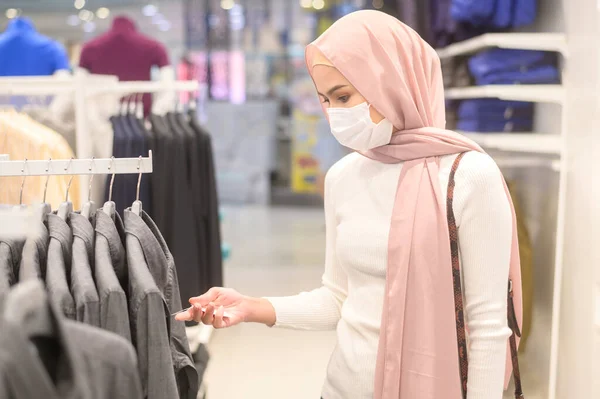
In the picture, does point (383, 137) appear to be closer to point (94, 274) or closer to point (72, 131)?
point (94, 274)

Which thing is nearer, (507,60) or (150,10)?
(507,60)

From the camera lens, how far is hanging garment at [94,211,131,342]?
1039mm

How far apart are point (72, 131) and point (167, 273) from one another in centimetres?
195

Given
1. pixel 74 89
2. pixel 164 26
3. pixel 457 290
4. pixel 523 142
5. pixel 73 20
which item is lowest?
pixel 457 290

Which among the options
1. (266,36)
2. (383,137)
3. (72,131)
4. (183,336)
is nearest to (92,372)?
(183,336)

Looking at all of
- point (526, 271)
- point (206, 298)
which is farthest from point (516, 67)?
point (206, 298)

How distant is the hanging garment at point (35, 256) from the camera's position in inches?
42.7

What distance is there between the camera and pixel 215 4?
9.13 m

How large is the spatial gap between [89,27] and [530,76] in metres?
7.98

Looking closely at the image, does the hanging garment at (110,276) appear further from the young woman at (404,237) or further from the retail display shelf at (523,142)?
the retail display shelf at (523,142)

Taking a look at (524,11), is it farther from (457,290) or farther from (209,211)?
(457,290)

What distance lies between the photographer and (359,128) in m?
1.47

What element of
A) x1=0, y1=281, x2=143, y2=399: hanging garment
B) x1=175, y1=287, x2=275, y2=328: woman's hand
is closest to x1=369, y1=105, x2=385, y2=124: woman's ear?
x1=175, y1=287, x2=275, y2=328: woman's hand

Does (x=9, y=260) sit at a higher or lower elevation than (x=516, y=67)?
lower
